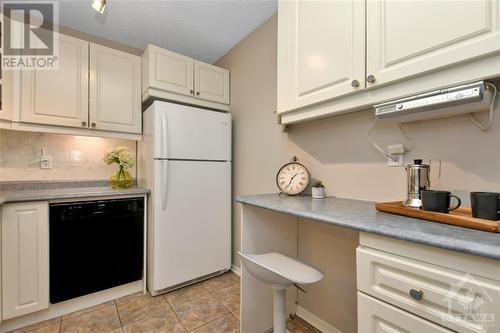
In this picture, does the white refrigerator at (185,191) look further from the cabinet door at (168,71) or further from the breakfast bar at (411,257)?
the breakfast bar at (411,257)

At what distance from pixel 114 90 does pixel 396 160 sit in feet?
7.62

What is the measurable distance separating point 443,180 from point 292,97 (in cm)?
89

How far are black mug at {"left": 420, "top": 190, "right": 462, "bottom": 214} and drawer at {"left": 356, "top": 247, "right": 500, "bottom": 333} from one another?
0.98ft

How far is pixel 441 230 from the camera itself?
0.73 m

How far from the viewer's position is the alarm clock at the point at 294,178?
5.17 feet

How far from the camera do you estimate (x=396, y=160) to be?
3.99 feet

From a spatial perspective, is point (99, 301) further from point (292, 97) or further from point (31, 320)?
point (292, 97)

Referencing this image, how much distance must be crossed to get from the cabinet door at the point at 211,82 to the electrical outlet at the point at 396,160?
1.79 meters

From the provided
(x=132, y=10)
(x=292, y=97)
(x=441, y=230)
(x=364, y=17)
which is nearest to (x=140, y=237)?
(x=292, y=97)

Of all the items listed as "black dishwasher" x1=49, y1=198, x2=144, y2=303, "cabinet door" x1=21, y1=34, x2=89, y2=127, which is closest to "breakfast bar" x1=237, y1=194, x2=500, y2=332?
"black dishwasher" x1=49, y1=198, x2=144, y2=303

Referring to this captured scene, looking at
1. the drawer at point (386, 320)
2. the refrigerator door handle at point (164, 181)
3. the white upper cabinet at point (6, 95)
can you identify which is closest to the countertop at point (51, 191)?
the refrigerator door handle at point (164, 181)

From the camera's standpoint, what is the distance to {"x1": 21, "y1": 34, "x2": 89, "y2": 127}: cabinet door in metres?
1.76

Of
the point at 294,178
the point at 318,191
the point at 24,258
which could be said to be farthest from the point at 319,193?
the point at 24,258

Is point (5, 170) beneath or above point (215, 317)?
above
